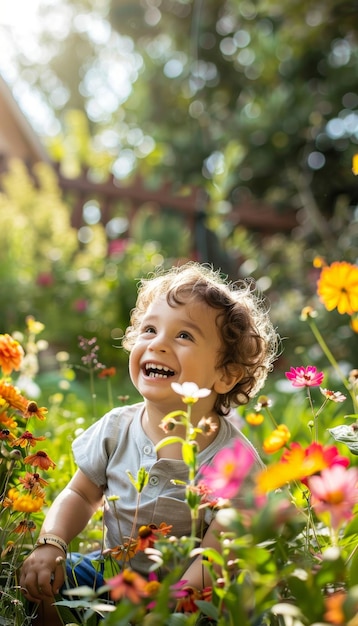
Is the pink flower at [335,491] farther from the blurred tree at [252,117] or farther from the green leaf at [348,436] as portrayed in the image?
the blurred tree at [252,117]

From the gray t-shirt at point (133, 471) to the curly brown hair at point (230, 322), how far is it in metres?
0.10

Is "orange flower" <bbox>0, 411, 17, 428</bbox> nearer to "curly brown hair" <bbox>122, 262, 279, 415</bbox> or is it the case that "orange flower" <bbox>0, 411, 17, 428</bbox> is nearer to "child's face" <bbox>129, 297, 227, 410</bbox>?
"child's face" <bbox>129, 297, 227, 410</bbox>

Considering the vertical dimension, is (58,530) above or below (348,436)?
below

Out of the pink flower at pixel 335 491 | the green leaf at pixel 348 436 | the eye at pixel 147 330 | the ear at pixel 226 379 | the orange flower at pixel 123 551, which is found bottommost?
the orange flower at pixel 123 551

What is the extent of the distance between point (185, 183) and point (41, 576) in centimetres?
583

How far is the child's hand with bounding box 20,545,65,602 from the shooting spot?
1.06 m

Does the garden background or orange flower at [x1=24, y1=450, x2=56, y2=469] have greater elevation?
orange flower at [x1=24, y1=450, x2=56, y2=469]

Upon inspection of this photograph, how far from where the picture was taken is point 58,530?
1.17 meters

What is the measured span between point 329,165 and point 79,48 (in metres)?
5.77

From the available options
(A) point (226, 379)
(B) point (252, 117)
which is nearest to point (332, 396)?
(A) point (226, 379)

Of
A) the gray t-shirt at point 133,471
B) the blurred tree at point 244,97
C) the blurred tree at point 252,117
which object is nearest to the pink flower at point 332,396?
the gray t-shirt at point 133,471

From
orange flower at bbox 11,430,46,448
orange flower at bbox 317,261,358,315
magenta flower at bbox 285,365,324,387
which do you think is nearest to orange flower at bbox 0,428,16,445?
orange flower at bbox 11,430,46,448

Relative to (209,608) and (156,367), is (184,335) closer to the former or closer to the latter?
(156,367)

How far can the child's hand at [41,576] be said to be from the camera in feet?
3.48
